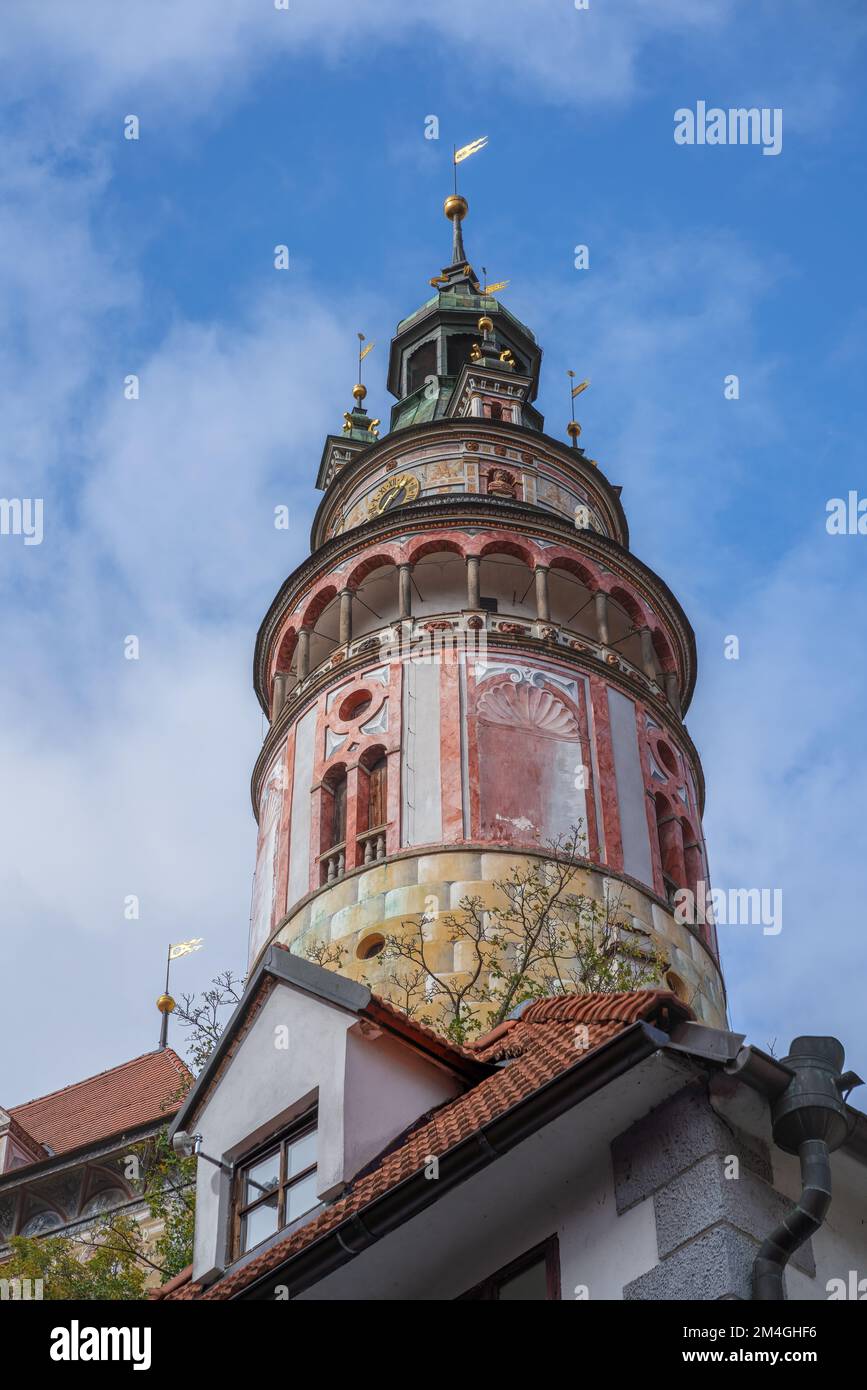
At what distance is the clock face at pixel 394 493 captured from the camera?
30.0 meters

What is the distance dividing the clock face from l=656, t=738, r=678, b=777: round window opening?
551 cm

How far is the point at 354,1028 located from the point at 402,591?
52.7ft

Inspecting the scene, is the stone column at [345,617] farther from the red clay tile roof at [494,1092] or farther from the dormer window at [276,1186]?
the red clay tile roof at [494,1092]

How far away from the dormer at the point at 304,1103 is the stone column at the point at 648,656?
52.0ft

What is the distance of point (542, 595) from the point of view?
2727 centimetres

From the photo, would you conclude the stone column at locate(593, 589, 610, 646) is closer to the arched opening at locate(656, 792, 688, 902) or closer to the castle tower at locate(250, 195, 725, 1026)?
the castle tower at locate(250, 195, 725, 1026)

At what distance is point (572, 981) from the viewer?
70.7 feet

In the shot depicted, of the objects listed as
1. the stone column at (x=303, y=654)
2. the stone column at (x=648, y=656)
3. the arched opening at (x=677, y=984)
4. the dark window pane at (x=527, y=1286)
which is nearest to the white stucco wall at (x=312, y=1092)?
the dark window pane at (x=527, y=1286)

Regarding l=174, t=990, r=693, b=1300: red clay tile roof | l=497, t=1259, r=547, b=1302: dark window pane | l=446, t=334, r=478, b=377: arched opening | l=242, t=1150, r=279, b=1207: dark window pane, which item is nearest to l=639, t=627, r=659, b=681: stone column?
l=446, t=334, r=478, b=377: arched opening

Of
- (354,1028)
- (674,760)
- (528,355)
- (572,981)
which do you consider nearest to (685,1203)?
(354,1028)

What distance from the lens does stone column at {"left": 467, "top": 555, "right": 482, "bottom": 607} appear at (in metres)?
27.0

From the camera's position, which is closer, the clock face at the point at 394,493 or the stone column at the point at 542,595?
the stone column at the point at 542,595

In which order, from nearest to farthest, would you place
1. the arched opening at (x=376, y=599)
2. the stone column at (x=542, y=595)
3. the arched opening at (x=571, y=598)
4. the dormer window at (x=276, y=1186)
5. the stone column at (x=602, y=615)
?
the dormer window at (x=276, y=1186)
the stone column at (x=542, y=595)
the stone column at (x=602, y=615)
the arched opening at (x=571, y=598)
the arched opening at (x=376, y=599)

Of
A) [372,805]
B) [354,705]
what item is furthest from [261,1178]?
[354,705]
